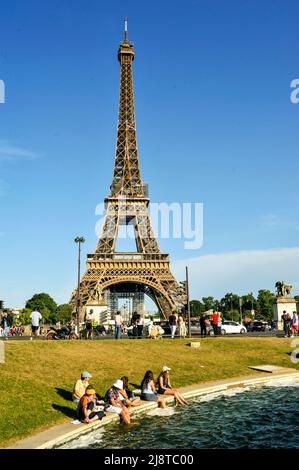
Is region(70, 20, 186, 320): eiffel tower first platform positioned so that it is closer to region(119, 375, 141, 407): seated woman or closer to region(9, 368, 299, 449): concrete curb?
region(9, 368, 299, 449): concrete curb

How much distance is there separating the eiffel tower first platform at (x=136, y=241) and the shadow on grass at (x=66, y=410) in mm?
41818

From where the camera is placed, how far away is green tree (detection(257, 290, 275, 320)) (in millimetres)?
104944

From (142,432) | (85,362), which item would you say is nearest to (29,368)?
(85,362)

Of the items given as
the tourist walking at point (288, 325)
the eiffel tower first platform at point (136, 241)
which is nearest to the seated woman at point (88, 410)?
the tourist walking at point (288, 325)

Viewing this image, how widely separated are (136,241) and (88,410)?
62437mm

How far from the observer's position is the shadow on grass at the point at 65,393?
16022 mm

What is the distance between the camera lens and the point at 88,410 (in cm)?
1350

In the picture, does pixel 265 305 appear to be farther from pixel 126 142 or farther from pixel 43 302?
pixel 43 302

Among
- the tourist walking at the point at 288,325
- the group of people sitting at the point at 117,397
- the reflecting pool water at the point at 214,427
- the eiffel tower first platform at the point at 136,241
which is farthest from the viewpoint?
the eiffel tower first platform at the point at 136,241

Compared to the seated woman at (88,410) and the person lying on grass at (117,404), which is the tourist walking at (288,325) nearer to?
the person lying on grass at (117,404)

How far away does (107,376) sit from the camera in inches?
751

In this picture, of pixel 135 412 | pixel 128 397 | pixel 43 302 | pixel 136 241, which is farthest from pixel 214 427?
pixel 43 302

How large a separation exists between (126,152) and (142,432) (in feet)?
224
